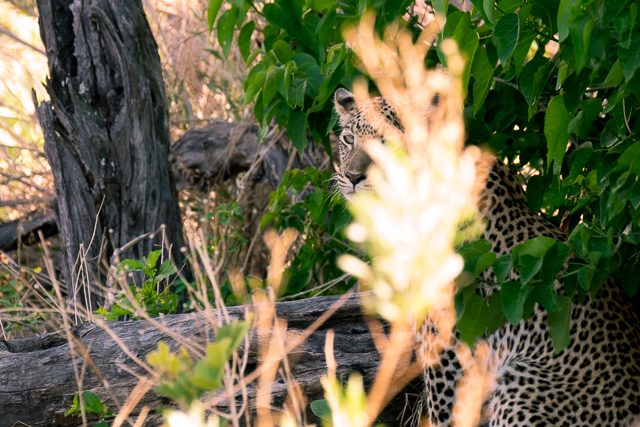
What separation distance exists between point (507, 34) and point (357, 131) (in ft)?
5.97

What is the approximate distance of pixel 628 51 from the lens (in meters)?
3.10

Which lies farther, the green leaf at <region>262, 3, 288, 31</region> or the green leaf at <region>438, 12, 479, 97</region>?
the green leaf at <region>262, 3, 288, 31</region>

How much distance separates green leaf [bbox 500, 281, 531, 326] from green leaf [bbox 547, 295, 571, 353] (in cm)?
19

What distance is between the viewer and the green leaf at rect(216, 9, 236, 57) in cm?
434

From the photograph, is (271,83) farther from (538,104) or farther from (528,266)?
(528,266)

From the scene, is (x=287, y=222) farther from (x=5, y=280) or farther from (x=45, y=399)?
(x=5, y=280)

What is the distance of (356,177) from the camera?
4.81 m

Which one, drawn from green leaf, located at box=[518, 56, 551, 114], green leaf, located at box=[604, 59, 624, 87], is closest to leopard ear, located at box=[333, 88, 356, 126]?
green leaf, located at box=[518, 56, 551, 114]

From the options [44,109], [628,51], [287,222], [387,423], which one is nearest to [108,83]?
[44,109]

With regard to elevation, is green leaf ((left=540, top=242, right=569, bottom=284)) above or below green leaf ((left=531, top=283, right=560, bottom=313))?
above

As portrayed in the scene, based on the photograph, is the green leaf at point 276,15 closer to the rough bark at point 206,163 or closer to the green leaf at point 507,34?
the green leaf at point 507,34

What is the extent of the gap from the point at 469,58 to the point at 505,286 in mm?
750

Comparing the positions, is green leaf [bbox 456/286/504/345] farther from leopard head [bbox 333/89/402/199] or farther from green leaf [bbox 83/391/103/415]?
green leaf [bbox 83/391/103/415]

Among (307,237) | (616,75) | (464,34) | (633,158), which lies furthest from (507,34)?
(307,237)
